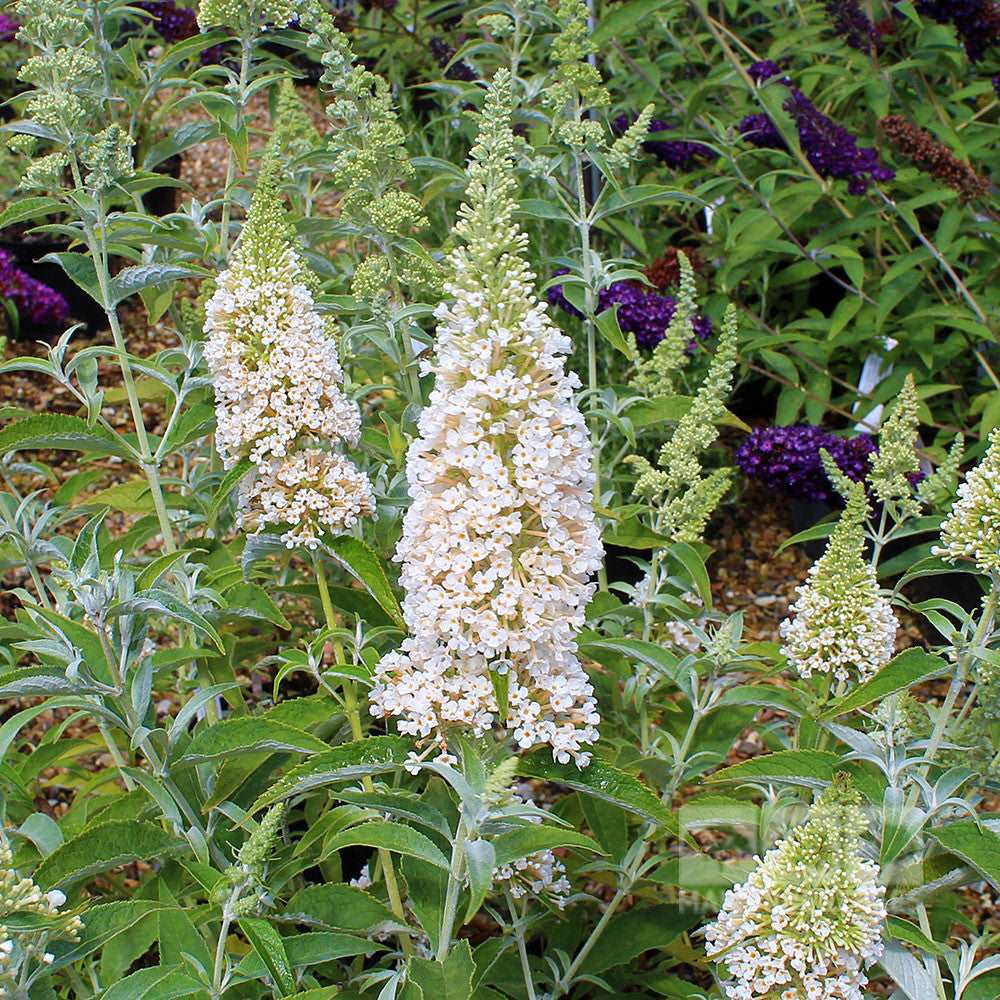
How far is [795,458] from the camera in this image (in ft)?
12.6

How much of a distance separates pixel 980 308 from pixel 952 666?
283 centimetres

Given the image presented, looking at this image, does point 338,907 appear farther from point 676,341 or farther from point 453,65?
point 453,65

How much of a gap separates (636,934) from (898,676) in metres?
0.79

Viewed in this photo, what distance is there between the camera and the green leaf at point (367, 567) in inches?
83.1

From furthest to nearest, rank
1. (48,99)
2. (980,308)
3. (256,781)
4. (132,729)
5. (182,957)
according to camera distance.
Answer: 1. (980,308)
2. (48,99)
3. (256,781)
4. (132,729)
5. (182,957)

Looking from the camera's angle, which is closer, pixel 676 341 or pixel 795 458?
pixel 676 341

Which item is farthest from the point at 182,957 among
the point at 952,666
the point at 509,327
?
the point at 952,666

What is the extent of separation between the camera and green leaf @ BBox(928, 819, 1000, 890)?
1.78 m

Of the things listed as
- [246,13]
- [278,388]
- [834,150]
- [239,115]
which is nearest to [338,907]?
[278,388]

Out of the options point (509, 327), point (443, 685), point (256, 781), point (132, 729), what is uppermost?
point (509, 327)

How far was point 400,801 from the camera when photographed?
179 cm

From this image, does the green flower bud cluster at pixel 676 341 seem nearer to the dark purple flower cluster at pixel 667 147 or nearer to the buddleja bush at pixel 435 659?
the buddleja bush at pixel 435 659

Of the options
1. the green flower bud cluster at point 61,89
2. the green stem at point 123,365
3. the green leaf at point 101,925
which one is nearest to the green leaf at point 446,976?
the green leaf at point 101,925

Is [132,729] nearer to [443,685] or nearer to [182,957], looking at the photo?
[182,957]
